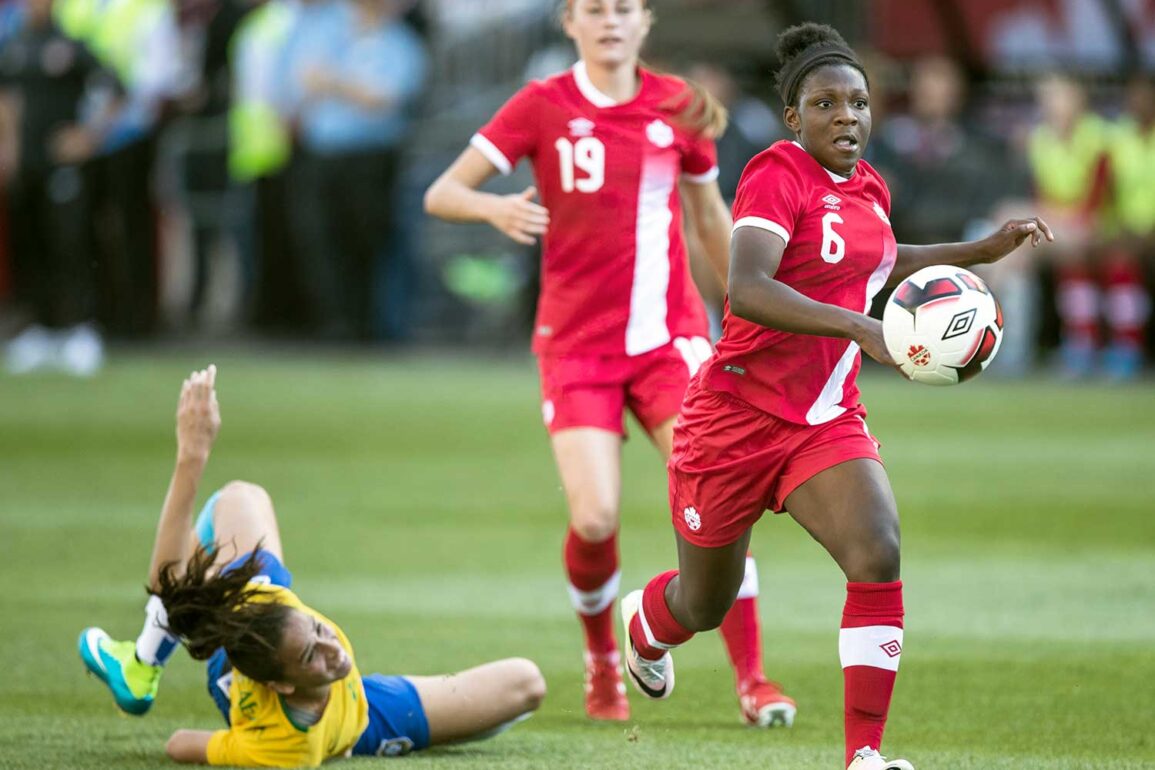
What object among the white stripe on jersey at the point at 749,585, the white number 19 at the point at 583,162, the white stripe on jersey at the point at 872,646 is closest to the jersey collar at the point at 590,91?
the white number 19 at the point at 583,162

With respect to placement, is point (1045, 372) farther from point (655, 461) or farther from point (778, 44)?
point (778, 44)

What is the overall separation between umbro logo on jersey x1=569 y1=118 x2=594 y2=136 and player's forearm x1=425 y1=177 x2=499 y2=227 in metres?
0.45

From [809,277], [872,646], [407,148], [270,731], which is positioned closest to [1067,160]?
[407,148]

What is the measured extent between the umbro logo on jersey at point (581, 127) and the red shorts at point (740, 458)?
6.35ft

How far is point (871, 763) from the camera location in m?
5.51

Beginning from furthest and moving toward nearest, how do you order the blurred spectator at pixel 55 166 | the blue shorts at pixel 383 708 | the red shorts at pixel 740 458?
1. the blurred spectator at pixel 55 166
2. the blue shorts at pixel 383 708
3. the red shorts at pixel 740 458

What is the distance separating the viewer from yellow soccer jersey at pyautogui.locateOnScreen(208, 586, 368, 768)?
6109mm

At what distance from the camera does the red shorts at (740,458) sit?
588 centimetres

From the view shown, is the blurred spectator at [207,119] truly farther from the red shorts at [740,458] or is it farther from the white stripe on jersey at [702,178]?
the red shorts at [740,458]

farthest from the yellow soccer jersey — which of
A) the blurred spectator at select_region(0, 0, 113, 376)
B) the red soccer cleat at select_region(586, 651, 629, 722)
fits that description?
the blurred spectator at select_region(0, 0, 113, 376)

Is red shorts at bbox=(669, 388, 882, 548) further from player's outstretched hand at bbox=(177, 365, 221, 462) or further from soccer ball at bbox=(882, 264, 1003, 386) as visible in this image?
player's outstretched hand at bbox=(177, 365, 221, 462)

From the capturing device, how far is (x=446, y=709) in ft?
21.3

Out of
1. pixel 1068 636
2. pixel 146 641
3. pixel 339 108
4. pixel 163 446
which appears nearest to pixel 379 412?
pixel 163 446

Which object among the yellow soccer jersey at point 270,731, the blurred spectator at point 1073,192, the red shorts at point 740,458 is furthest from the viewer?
the blurred spectator at point 1073,192
